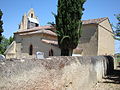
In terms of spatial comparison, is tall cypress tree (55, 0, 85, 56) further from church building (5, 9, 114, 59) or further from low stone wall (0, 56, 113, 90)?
low stone wall (0, 56, 113, 90)

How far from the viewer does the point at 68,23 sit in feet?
57.5

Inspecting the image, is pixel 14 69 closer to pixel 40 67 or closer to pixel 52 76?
pixel 40 67

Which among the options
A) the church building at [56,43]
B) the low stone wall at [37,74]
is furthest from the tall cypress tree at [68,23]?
the low stone wall at [37,74]

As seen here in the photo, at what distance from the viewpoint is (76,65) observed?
4.71 m

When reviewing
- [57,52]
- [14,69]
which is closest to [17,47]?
[57,52]

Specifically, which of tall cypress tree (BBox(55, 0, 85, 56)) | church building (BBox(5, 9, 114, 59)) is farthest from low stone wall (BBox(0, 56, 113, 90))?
church building (BBox(5, 9, 114, 59))

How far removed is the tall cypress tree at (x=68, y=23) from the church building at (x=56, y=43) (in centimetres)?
237

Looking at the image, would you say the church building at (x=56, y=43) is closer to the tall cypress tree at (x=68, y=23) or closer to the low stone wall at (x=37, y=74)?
the tall cypress tree at (x=68, y=23)

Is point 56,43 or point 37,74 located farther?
point 56,43

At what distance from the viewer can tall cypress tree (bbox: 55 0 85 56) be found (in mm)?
17516

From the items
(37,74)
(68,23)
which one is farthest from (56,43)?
(37,74)

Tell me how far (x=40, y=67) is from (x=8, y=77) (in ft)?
2.76

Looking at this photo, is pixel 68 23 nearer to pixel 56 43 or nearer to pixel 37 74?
pixel 56 43

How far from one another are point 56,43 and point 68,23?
5.03 meters
